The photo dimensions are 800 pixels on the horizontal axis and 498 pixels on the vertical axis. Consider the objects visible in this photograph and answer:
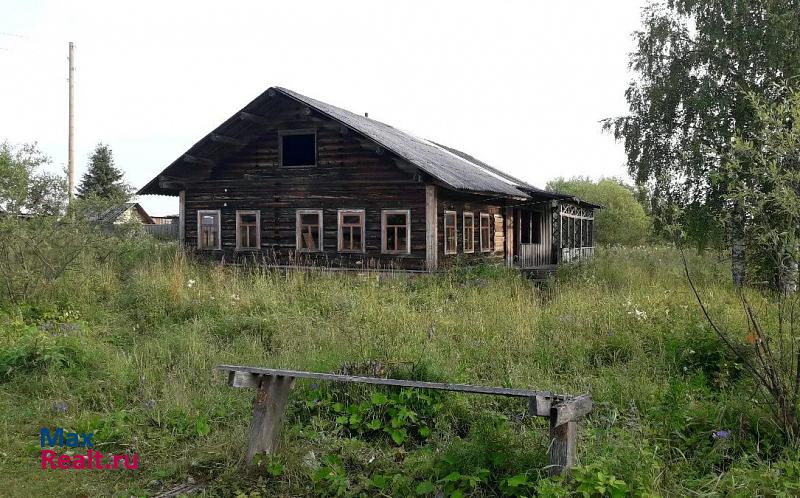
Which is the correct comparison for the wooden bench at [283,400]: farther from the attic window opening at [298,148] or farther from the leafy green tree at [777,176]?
the attic window opening at [298,148]

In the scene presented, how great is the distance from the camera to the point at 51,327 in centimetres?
794

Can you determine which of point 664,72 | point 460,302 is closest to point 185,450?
point 460,302

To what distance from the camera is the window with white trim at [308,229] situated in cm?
1666

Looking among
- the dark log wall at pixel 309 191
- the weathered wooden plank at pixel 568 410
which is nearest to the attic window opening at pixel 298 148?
the dark log wall at pixel 309 191

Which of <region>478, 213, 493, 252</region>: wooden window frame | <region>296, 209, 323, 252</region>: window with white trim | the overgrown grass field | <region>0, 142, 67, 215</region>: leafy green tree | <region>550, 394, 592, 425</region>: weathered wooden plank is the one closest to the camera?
<region>550, 394, 592, 425</region>: weathered wooden plank

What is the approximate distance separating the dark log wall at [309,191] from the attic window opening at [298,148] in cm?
18

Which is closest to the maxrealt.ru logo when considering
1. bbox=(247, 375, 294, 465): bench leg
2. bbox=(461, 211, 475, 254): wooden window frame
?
bbox=(247, 375, 294, 465): bench leg

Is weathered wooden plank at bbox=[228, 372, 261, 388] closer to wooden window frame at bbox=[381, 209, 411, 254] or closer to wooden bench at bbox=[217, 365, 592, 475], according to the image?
wooden bench at bbox=[217, 365, 592, 475]

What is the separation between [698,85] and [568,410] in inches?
600

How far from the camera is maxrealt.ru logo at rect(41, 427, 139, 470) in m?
4.40

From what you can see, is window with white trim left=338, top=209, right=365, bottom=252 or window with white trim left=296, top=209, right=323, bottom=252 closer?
window with white trim left=338, top=209, right=365, bottom=252

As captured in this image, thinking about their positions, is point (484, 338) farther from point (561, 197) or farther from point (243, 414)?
point (561, 197)

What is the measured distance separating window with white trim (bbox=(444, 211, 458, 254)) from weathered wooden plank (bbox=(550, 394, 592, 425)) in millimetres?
12489

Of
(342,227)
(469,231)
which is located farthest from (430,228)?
(469,231)
